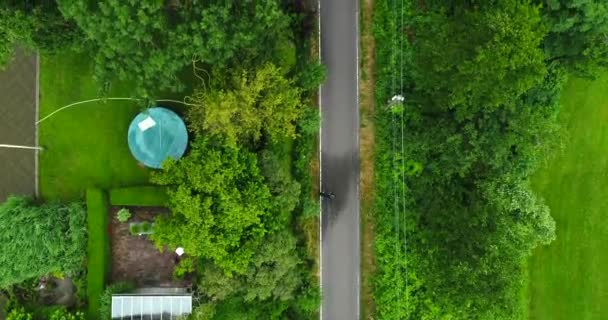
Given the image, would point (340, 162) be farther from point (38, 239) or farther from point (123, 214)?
point (38, 239)

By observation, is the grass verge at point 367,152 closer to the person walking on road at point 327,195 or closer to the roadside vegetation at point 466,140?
the roadside vegetation at point 466,140

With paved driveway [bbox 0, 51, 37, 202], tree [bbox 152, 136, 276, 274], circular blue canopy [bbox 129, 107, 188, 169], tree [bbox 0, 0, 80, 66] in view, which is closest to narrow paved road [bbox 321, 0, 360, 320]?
tree [bbox 152, 136, 276, 274]

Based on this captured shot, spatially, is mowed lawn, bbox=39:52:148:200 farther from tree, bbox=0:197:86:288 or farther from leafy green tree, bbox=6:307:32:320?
leafy green tree, bbox=6:307:32:320

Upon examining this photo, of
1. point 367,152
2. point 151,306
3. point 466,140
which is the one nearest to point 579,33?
point 466,140

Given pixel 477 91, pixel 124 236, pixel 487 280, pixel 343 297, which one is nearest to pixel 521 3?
pixel 477 91

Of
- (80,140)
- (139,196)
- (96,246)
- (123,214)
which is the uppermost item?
(80,140)

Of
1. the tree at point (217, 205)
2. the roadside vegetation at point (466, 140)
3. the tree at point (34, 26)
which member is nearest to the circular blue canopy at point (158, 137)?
the tree at point (217, 205)

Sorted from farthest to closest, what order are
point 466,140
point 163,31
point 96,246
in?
1. point 96,246
2. point 466,140
3. point 163,31
